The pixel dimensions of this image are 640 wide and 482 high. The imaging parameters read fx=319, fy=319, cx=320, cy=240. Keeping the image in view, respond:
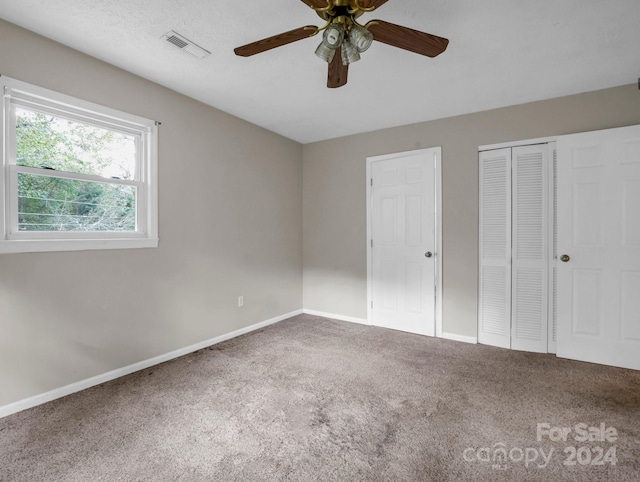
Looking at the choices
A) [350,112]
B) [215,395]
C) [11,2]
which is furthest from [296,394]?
[11,2]

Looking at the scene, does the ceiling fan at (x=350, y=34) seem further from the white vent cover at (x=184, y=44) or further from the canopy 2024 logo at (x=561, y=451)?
the canopy 2024 logo at (x=561, y=451)

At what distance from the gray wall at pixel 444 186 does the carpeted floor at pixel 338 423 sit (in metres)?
1.13

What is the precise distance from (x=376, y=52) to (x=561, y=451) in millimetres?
2743

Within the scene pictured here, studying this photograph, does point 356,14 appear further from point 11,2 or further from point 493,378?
point 493,378

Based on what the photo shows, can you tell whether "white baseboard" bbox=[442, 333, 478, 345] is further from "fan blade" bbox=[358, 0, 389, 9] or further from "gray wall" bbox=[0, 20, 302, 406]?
"fan blade" bbox=[358, 0, 389, 9]

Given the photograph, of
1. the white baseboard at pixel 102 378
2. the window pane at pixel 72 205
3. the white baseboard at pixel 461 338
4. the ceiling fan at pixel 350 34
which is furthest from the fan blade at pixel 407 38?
the white baseboard at pixel 102 378

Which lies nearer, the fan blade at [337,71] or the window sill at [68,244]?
the fan blade at [337,71]

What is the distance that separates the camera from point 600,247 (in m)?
2.83

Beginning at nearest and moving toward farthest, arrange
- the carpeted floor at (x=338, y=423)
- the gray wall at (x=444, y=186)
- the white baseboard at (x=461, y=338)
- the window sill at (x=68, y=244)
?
the carpeted floor at (x=338, y=423) → the window sill at (x=68, y=244) → the gray wall at (x=444, y=186) → the white baseboard at (x=461, y=338)

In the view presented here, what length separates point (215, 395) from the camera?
233 cm

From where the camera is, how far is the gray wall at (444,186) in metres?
3.01

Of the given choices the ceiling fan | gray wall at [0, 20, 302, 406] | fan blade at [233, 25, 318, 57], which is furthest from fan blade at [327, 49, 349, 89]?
gray wall at [0, 20, 302, 406]

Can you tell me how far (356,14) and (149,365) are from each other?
305cm

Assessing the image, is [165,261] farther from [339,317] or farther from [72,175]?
[339,317]
